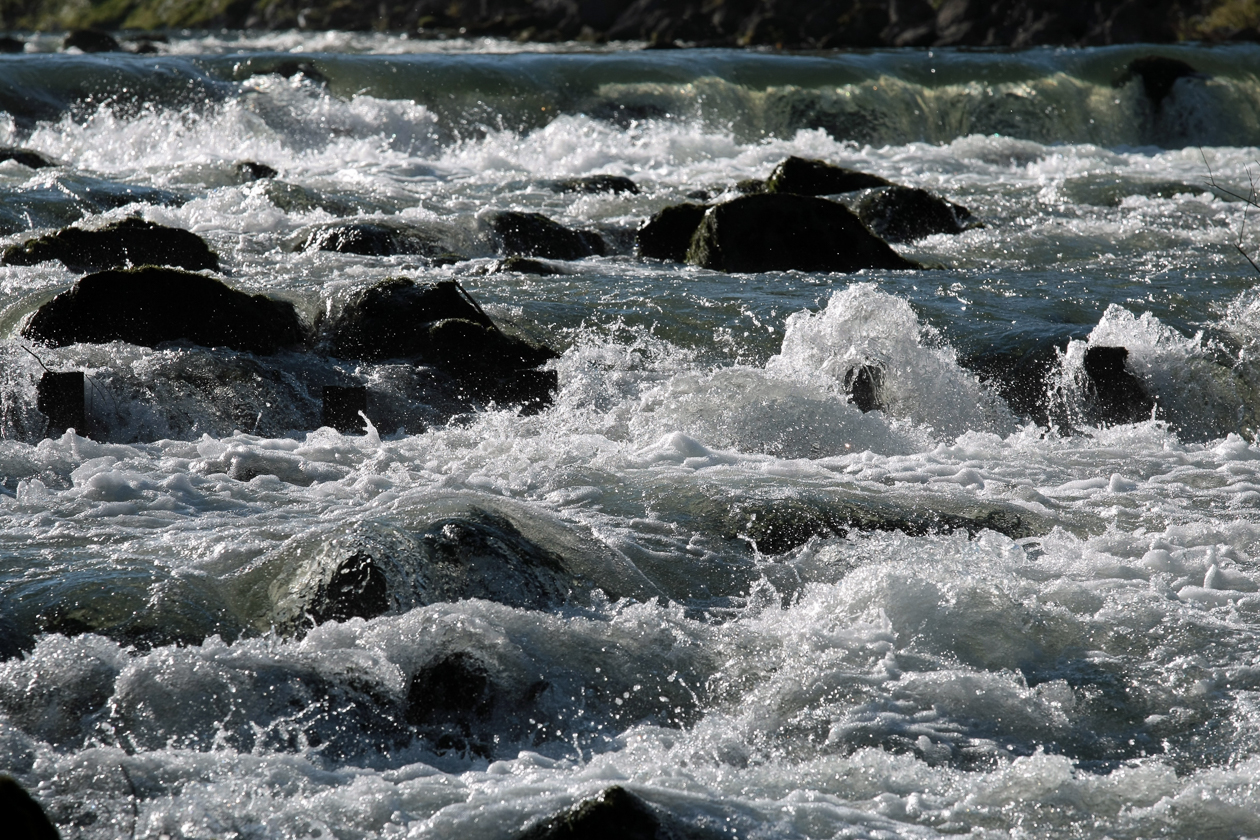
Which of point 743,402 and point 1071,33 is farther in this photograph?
point 1071,33

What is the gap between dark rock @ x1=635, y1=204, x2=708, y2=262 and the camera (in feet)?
39.0

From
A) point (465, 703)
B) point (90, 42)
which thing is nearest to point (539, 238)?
point (465, 703)

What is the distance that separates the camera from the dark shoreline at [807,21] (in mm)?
35625

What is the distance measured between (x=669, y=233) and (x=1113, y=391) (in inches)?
195

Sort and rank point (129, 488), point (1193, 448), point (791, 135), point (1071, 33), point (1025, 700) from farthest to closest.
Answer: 1. point (1071, 33)
2. point (791, 135)
3. point (1193, 448)
4. point (129, 488)
5. point (1025, 700)

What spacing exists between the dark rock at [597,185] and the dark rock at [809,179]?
2005 millimetres

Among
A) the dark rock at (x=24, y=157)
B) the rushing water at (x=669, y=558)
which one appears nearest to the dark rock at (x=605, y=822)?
the rushing water at (x=669, y=558)

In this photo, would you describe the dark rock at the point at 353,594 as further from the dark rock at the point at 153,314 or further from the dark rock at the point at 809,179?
the dark rock at the point at 809,179

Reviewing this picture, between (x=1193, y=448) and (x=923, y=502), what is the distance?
235 cm

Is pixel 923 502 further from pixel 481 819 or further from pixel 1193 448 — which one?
pixel 481 819

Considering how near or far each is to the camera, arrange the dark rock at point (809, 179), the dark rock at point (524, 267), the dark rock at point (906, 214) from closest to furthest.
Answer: the dark rock at point (524, 267) → the dark rock at point (906, 214) → the dark rock at point (809, 179)

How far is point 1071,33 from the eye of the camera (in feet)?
117

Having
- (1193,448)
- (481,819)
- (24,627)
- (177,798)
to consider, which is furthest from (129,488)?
(1193,448)

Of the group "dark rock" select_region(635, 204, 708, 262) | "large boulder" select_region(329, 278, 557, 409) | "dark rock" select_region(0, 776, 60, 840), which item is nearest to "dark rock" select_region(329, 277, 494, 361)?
"large boulder" select_region(329, 278, 557, 409)
